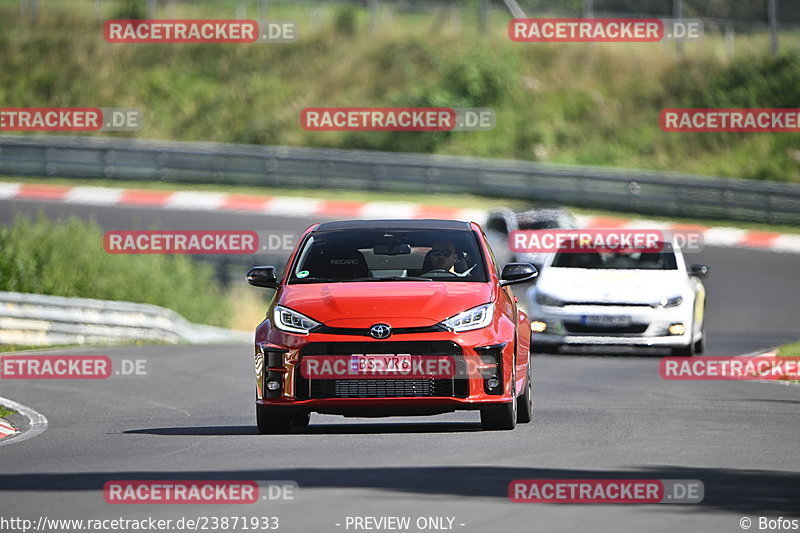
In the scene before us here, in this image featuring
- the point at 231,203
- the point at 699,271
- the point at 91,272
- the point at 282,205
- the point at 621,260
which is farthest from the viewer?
the point at 231,203

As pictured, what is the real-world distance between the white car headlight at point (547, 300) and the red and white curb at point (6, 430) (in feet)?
25.2

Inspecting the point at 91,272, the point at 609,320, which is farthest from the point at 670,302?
the point at 91,272

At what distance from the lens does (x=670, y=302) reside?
63.3 ft

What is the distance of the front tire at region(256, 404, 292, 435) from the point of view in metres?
12.1

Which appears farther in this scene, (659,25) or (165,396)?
(659,25)

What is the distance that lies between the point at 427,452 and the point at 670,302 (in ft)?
29.0

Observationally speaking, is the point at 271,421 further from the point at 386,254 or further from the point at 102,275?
the point at 102,275

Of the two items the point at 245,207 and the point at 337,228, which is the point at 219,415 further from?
the point at 245,207

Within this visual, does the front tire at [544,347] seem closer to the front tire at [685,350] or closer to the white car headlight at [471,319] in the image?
the front tire at [685,350]

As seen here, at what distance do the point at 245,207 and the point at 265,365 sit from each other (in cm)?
2589

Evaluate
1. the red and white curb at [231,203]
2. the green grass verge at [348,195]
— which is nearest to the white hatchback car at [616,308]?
the red and white curb at [231,203]

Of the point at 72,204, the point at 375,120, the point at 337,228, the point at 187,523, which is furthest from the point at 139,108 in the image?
the point at 187,523

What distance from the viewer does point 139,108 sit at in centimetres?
4969

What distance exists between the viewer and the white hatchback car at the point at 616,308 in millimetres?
19125
